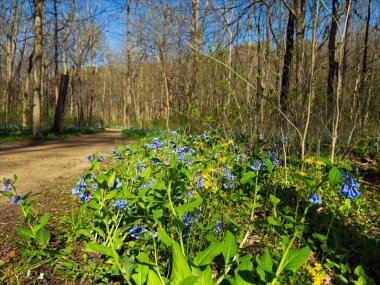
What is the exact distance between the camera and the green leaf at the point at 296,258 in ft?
3.64

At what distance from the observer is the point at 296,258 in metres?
1.14

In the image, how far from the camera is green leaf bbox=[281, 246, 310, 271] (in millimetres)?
1111

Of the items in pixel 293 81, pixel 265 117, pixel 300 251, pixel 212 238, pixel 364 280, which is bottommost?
pixel 364 280

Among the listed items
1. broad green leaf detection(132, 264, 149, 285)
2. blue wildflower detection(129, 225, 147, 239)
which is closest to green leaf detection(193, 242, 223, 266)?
broad green leaf detection(132, 264, 149, 285)

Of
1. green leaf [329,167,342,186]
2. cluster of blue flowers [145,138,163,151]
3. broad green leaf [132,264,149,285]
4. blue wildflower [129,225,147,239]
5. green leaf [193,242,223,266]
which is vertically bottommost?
blue wildflower [129,225,147,239]

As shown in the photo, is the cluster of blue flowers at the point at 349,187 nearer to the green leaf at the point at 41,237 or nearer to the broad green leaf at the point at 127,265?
the broad green leaf at the point at 127,265

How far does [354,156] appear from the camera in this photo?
5504 mm

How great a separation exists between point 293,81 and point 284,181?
4.98ft

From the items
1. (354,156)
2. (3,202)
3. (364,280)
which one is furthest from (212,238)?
(354,156)

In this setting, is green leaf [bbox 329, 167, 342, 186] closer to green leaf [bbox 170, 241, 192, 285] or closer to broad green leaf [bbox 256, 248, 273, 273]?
broad green leaf [bbox 256, 248, 273, 273]

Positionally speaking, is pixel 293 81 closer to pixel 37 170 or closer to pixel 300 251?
pixel 300 251

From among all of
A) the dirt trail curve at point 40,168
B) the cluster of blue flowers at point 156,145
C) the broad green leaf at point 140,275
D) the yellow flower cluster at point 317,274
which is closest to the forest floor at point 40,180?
the dirt trail curve at point 40,168

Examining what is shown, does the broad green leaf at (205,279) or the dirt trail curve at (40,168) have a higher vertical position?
the broad green leaf at (205,279)

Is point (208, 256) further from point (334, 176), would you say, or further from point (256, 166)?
point (256, 166)
